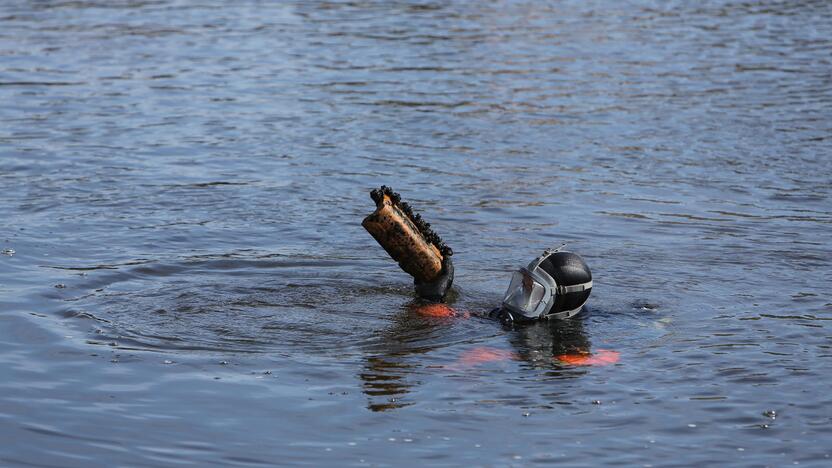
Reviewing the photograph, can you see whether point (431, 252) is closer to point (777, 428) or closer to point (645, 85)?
point (777, 428)

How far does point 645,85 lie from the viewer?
851 inches

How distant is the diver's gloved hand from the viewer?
1105cm

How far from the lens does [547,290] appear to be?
33.7 feet

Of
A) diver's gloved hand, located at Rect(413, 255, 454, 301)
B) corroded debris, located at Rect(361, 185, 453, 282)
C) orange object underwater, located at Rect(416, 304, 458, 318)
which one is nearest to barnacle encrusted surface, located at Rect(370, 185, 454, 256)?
corroded debris, located at Rect(361, 185, 453, 282)

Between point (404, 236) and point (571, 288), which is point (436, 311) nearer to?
point (404, 236)

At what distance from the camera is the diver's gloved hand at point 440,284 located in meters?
11.1

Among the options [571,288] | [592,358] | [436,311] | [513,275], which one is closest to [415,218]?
[436,311]

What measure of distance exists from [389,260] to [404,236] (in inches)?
84.2

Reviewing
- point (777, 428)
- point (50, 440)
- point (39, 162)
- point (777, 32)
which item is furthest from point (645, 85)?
point (50, 440)

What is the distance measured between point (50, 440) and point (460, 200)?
770 cm

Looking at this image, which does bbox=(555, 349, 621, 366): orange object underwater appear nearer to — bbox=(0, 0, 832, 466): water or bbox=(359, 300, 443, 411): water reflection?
bbox=(0, 0, 832, 466): water

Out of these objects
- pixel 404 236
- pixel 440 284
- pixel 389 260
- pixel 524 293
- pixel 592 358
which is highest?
Result: pixel 404 236

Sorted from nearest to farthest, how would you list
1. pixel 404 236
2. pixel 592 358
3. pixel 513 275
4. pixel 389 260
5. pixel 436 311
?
pixel 592 358, pixel 513 275, pixel 404 236, pixel 436 311, pixel 389 260

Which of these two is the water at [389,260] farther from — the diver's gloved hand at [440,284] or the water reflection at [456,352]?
the diver's gloved hand at [440,284]
